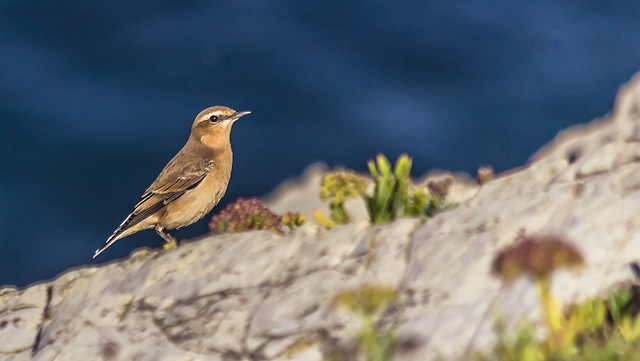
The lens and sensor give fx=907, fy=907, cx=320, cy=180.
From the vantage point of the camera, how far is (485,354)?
7.15m

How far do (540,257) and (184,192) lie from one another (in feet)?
23.5

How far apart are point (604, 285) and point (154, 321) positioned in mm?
4350

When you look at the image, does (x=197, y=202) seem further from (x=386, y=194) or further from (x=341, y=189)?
(x=386, y=194)

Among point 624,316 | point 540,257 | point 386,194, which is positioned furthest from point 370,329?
point 386,194

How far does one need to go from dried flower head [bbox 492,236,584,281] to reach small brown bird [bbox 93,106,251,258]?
6688 mm

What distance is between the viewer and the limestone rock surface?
25.1 feet

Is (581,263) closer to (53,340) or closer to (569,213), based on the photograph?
(569,213)

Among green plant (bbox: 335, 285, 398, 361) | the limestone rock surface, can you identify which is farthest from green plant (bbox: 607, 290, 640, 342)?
green plant (bbox: 335, 285, 398, 361)

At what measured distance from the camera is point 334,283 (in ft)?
28.1

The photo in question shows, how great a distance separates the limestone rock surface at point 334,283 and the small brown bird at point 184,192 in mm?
1738


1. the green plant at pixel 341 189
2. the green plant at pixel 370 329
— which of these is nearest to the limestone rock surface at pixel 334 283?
the green plant at pixel 370 329

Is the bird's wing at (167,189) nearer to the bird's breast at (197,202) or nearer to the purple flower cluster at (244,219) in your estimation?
the bird's breast at (197,202)

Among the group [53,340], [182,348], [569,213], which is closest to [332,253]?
[182,348]

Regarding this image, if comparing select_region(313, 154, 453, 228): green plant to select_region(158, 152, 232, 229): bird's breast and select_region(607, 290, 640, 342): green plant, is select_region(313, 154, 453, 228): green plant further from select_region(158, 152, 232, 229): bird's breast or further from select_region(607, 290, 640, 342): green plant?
select_region(607, 290, 640, 342): green plant
